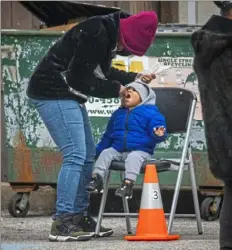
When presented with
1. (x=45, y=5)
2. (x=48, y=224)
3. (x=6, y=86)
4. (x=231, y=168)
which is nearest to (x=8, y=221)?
(x=48, y=224)

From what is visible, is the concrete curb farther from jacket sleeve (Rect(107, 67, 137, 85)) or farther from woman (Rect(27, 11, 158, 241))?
woman (Rect(27, 11, 158, 241))

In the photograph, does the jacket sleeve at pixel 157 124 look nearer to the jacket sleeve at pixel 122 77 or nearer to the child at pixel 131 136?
the child at pixel 131 136

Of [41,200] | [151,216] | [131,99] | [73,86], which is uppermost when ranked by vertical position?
[73,86]

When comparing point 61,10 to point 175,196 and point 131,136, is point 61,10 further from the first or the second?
point 175,196

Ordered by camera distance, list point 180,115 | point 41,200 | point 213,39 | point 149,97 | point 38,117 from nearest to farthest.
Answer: point 213,39 < point 149,97 < point 180,115 < point 38,117 < point 41,200

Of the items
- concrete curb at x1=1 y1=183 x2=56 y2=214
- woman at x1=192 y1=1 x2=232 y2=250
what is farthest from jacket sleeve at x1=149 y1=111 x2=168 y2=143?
concrete curb at x1=1 y1=183 x2=56 y2=214

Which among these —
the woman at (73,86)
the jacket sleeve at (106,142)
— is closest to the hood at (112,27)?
the woman at (73,86)

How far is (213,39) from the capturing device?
520cm

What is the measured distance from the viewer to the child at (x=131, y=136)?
6934 millimetres

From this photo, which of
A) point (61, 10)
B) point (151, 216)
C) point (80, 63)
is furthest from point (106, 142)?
point (61, 10)

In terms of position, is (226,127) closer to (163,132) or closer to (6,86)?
(163,132)

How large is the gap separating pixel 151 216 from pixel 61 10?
11.6 ft

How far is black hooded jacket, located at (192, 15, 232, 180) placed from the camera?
203 inches

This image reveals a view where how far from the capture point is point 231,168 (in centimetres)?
517
